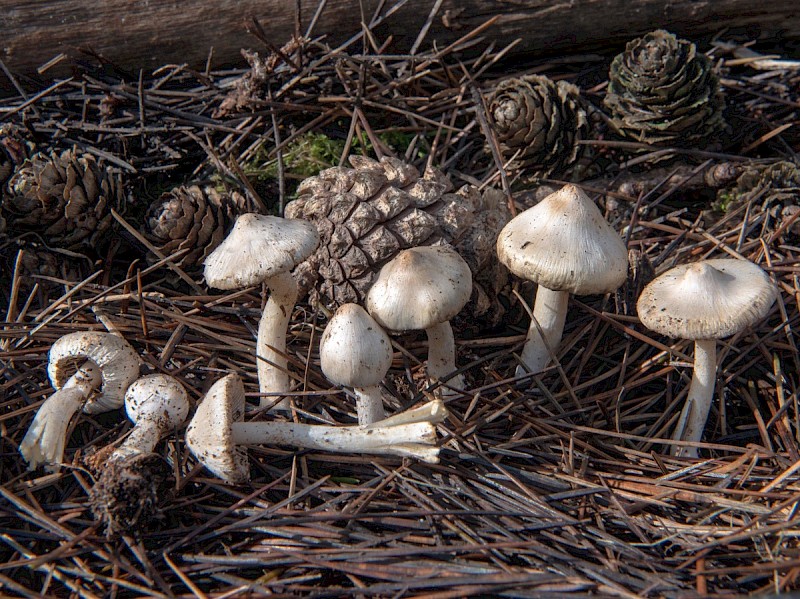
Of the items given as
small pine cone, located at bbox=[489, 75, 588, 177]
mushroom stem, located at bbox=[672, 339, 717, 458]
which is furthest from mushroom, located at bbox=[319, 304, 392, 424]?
small pine cone, located at bbox=[489, 75, 588, 177]

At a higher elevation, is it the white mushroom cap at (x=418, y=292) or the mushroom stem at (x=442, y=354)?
the white mushroom cap at (x=418, y=292)

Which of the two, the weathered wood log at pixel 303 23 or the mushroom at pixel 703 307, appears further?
the weathered wood log at pixel 303 23

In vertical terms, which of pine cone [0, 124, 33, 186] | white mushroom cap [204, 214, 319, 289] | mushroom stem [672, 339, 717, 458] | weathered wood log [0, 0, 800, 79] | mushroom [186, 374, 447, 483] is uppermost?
weathered wood log [0, 0, 800, 79]

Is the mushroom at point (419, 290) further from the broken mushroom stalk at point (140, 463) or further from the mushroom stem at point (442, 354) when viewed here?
the broken mushroom stalk at point (140, 463)

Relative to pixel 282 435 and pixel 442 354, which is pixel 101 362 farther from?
pixel 442 354

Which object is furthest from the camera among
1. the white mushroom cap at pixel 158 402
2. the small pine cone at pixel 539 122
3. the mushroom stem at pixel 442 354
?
the small pine cone at pixel 539 122

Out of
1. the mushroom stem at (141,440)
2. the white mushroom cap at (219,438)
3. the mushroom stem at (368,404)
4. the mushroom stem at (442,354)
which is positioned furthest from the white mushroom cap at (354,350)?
the mushroom stem at (141,440)

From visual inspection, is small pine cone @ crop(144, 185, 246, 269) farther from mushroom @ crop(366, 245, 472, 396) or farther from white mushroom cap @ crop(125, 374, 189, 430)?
mushroom @ crop(366, 245, 472, 396)
